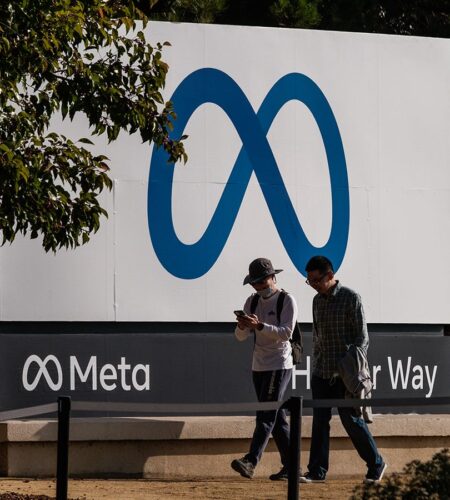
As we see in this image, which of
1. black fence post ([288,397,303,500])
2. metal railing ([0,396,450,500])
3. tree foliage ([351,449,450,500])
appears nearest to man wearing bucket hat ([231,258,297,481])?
metal railing ([0,396,450,500])

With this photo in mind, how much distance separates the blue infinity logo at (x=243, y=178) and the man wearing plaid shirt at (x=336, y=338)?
1808 mm

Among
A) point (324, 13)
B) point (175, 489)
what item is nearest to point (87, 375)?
point (175, 489)

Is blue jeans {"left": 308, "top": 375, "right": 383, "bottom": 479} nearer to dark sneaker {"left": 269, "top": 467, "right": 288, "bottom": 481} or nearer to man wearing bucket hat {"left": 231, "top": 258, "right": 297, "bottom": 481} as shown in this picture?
man wearing bucket hat {"left": 231, "top": 258, "right": 297, "bottom": 481}

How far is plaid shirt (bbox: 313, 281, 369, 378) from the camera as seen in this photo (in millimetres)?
11359

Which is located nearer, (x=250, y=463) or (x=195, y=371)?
(x=250, y=463)

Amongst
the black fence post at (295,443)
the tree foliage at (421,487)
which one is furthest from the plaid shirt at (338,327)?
the tree foliage at (421,487)

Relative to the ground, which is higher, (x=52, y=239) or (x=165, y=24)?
(x=165, y=24)

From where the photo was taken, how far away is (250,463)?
11586 mm

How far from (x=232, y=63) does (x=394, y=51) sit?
1630mm

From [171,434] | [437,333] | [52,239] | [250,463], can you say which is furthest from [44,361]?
[437,333]

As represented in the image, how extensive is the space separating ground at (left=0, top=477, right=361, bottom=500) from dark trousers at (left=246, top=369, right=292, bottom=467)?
1.05ft

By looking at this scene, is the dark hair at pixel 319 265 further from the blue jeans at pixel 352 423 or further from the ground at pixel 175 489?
the ground at pixel 175 489

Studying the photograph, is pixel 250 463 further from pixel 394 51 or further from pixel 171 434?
pixel 394 51

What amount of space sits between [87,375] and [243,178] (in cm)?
232
